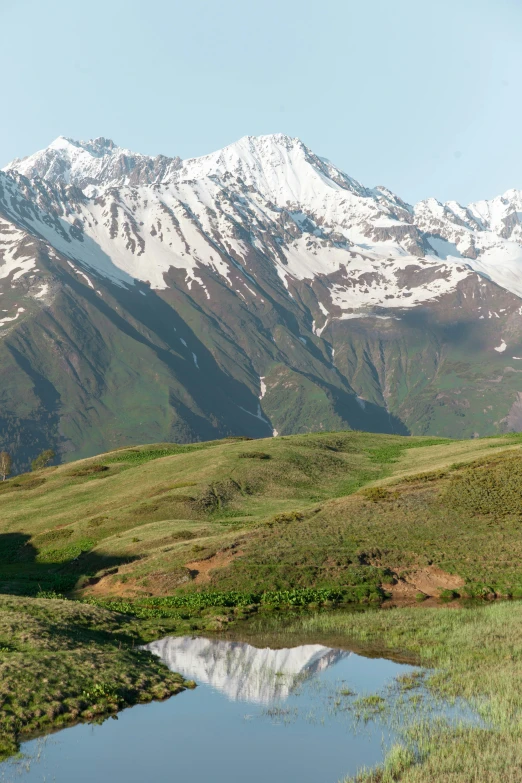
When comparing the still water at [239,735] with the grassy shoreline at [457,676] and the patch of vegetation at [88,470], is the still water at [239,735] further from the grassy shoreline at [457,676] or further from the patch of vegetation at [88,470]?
the patch of vegetation at [88,470]

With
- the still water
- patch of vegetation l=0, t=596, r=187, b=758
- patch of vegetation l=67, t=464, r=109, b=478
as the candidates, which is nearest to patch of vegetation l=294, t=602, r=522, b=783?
the still water

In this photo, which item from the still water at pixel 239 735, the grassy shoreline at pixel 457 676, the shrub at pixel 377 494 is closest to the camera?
the grassy shoreline at pixel 457 676

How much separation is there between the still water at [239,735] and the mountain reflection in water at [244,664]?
3.9 inches

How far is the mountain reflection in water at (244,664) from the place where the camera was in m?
31.2

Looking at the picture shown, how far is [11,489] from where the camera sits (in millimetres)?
117438

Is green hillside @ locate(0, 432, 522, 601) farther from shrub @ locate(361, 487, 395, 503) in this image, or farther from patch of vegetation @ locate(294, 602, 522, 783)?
patch of vegetation @ locate(294, 602, 522, 783)

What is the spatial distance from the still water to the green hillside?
2095cm

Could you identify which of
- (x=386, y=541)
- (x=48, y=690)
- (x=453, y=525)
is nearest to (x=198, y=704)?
(x=48, y=690)

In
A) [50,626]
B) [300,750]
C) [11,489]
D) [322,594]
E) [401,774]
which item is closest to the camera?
[401,774]

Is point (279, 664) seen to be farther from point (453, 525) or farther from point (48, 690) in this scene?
point (453, 525)

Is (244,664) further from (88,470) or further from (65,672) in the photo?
(88,470)

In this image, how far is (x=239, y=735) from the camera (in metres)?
25.9

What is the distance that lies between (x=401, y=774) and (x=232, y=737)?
22.6ft

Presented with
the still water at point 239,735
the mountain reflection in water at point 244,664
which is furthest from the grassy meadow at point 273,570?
the mountain reflection in water at point 244,664
